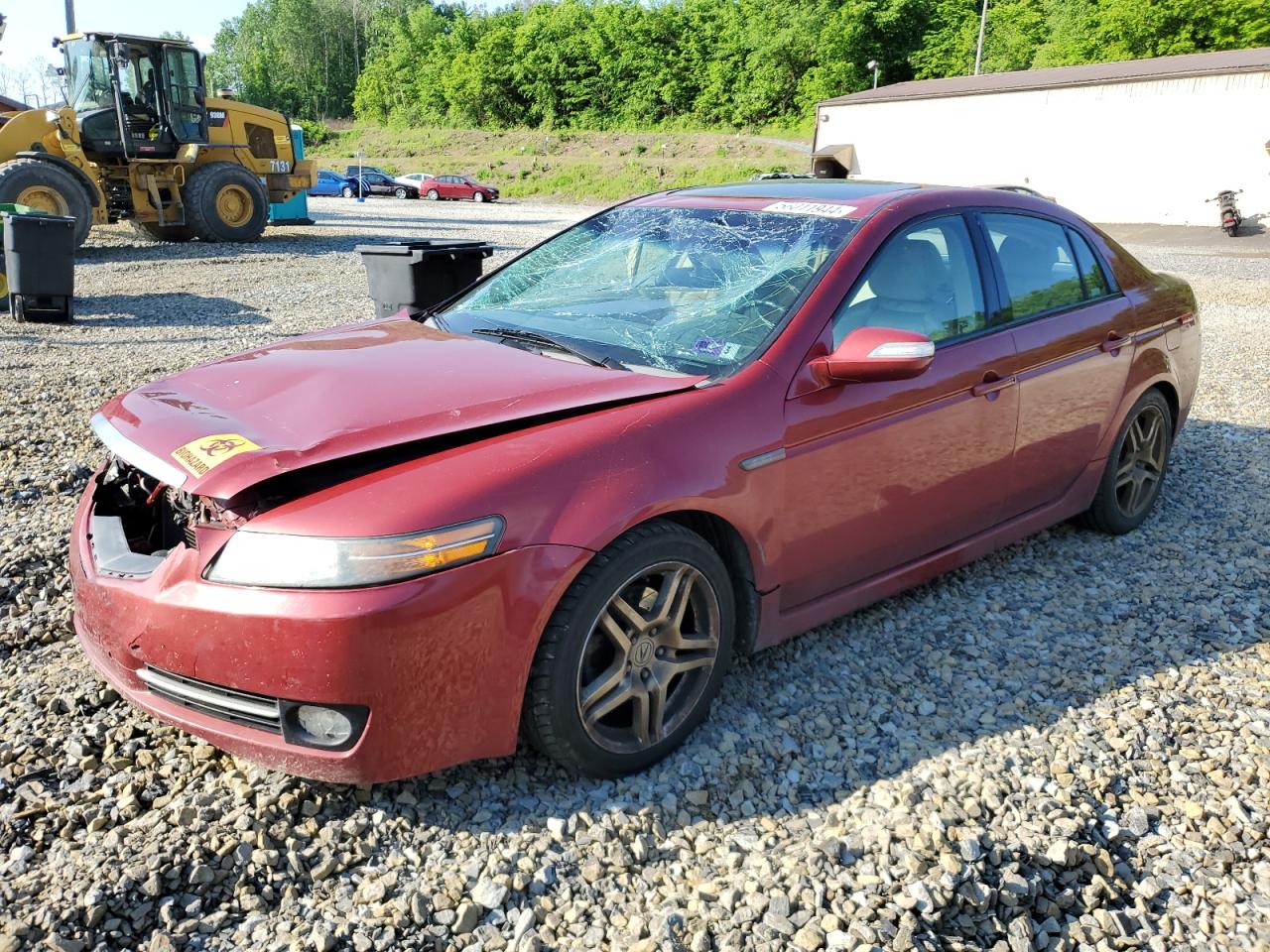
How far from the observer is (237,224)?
17641mm

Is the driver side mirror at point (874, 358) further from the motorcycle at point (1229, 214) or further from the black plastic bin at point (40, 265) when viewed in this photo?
the motorcycle at point (1229, 214)

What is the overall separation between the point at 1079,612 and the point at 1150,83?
1304 inches

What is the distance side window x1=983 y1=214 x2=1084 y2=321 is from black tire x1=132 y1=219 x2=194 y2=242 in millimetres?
16642

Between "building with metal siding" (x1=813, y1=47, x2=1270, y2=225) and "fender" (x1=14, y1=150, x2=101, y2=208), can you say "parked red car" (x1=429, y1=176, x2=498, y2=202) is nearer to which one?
"building with metal siding" (x1=813, y1=47, x2=1270, y2=225)

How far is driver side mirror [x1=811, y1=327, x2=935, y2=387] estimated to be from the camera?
3.02m

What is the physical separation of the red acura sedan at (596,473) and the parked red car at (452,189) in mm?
40997

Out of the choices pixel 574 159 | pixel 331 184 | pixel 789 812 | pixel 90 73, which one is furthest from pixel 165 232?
pixel 574 159

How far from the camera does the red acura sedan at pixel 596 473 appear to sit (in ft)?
7.82

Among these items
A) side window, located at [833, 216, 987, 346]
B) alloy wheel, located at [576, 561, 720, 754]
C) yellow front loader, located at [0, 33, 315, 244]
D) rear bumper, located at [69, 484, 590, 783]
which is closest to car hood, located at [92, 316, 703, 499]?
rear bumper, located at [69, 484, 590, 783]

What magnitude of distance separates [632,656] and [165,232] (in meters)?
18.1

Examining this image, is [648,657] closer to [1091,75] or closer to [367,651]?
[367,651]

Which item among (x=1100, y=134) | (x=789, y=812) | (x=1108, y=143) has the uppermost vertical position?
(x=1100, y=134)

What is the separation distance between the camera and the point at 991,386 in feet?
12.2

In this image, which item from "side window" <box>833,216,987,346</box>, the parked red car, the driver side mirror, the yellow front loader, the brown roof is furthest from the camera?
the parked red car
